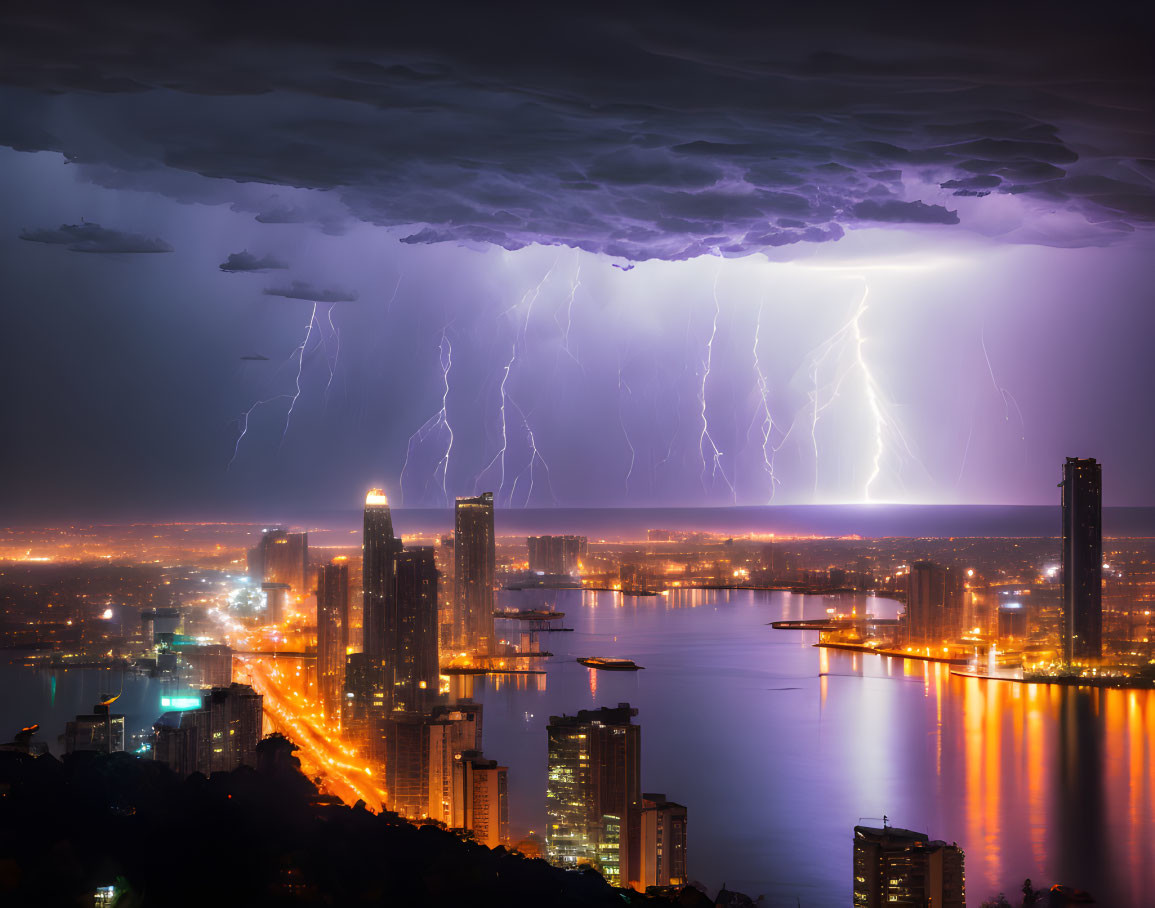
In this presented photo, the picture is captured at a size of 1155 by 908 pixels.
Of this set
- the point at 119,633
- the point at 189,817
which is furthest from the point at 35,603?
the point at 189,817

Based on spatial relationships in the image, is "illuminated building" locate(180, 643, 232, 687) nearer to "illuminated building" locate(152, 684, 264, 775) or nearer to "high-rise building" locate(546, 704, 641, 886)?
"illuminated building" locate(152, 684, 264, 775)

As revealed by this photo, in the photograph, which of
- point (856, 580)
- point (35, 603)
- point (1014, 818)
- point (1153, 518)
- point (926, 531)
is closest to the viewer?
point (1014, 818)

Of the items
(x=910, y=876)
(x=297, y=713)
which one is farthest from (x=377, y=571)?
(x=910, y=876)

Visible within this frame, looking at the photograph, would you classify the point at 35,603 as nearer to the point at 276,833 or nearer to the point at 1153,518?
the point at 276,833

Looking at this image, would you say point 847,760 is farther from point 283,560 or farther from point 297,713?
point 283,560

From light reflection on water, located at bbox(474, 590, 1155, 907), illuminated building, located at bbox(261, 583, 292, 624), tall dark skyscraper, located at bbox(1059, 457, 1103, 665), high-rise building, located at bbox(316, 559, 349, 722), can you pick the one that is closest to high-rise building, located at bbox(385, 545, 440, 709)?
high-rise building, located at bbox(316, 559, 349, 722)

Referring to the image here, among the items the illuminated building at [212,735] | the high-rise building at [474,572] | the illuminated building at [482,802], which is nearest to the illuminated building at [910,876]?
the illuminated building at [482,802]
